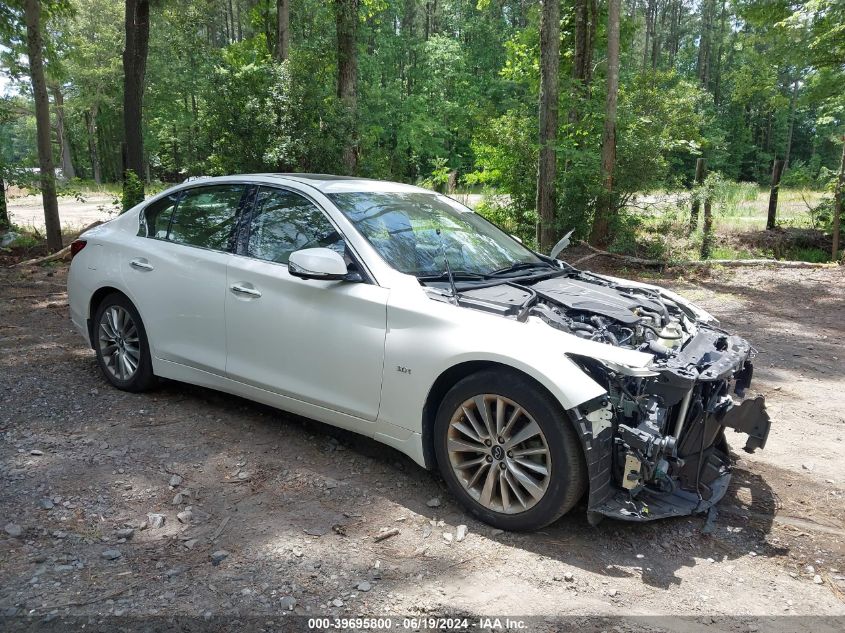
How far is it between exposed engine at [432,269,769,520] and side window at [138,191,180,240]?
2674 millimetres

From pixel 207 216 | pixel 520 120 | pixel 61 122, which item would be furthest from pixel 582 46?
pixel 61 122

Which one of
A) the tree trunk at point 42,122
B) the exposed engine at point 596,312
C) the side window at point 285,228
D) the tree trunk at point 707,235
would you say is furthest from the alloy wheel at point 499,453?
the tree trunk at point 42,122

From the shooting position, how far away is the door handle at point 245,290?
4.46 metres

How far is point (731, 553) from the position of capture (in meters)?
3.47

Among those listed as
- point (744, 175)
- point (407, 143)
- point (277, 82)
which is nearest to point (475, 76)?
point (407, 143)

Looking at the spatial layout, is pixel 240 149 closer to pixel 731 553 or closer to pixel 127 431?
pixel 127 431

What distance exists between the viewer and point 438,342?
3662 millimetres

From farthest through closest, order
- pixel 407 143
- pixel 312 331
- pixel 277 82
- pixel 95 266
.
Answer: pixel 407 143
pixel 277 82
pixel 95 266
pixel 312 331

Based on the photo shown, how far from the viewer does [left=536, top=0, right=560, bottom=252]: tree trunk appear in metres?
11.7

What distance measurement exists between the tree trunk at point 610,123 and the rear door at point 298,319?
9885 mm

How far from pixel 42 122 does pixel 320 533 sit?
13.1 metres

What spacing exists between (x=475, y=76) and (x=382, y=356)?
48.5 m

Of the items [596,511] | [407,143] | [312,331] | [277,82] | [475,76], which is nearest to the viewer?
[596,511]

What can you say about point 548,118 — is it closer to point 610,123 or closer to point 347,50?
point 610,123
